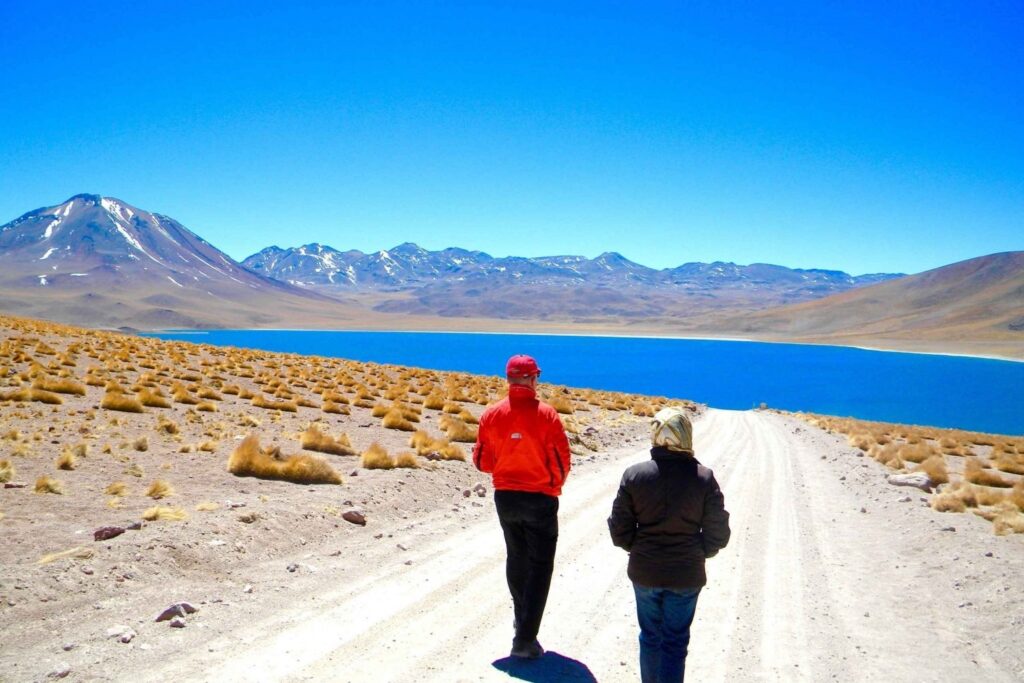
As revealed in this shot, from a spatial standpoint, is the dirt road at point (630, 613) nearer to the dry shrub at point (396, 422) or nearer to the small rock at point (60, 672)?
the small rock at point (60, 672)

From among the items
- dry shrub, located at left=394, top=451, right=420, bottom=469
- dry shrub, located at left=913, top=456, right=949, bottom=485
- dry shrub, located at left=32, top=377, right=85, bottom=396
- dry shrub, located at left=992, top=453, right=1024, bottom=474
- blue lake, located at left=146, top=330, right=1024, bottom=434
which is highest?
dry shrub, located at left=32, top=377, right=85, bottom=396

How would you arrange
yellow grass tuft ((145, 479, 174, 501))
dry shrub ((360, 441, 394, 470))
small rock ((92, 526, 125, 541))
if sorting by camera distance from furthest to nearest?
dry shrub ((360, 441, 394, 470)), yellow grass tuft ((145, 479, 174, 501)), small rock ((92, 526, 125, 541))

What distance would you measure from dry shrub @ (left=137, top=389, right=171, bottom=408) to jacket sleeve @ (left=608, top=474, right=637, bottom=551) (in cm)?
1411

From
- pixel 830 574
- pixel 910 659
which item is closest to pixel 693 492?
pixel 910 659

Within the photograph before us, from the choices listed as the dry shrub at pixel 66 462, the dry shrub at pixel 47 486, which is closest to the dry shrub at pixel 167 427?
the dry shrub at pixel 66 462

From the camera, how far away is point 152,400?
15375mm

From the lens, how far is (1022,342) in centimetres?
15288

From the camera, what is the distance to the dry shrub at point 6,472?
822 centimetres

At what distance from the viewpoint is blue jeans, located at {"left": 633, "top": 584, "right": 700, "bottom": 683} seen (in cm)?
393

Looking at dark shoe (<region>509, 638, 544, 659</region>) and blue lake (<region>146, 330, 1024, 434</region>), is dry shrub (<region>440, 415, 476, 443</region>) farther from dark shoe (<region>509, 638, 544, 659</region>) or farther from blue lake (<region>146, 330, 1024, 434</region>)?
blue lake (<region>146, 330, 1024, 434</region>)

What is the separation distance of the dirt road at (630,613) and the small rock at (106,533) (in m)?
1.88

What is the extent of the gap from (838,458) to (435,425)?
1087 cm

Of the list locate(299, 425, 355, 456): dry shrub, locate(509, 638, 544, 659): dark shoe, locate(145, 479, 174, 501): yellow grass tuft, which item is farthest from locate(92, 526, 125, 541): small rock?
locate(299, 425, 355, 456): dry shrub

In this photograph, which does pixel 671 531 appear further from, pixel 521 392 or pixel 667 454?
pixel 521 392
